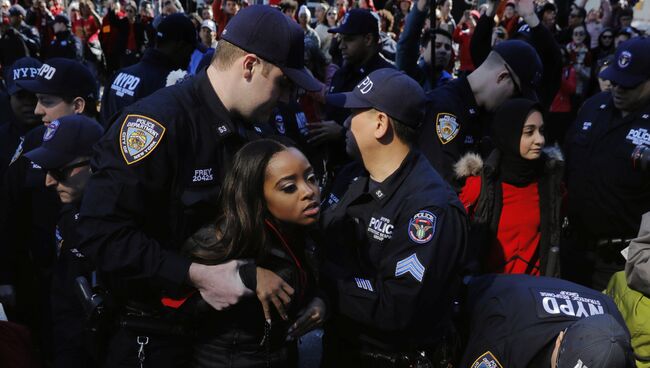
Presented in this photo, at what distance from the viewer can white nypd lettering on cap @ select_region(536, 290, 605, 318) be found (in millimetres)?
2676

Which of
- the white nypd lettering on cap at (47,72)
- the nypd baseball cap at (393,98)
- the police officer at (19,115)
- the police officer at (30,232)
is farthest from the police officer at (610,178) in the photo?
the police officer at (19,115)

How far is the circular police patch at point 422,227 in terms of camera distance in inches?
101

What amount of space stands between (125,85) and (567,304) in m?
3.74

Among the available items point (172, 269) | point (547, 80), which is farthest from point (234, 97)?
point (547, 80)

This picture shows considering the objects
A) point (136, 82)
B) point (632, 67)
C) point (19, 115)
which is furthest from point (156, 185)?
point (632, 67)

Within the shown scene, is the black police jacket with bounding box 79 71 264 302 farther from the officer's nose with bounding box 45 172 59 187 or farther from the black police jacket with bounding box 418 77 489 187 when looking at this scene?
the black police jacket with bounding box 418 77 489 187

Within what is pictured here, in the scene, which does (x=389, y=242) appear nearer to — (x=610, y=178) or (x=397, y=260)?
(x=397, y=260)

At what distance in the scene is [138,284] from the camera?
7.73 ft

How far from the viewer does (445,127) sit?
4.06m

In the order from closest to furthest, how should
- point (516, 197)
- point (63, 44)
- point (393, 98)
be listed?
1. point (393, 98)
2. point (516, 197)
3. point (63, 44)

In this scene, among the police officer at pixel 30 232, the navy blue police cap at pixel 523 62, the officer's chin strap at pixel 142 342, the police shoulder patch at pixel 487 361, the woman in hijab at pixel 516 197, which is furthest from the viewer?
the navy blue police cap at pixel 523 62

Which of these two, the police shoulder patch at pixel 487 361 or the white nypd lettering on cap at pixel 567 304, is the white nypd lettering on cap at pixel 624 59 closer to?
the white nypd lettering on cap at pixel 567 304

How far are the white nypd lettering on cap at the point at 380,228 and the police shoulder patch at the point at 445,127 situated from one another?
1.40 m

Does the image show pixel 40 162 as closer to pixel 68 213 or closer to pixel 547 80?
pixel 68 213
